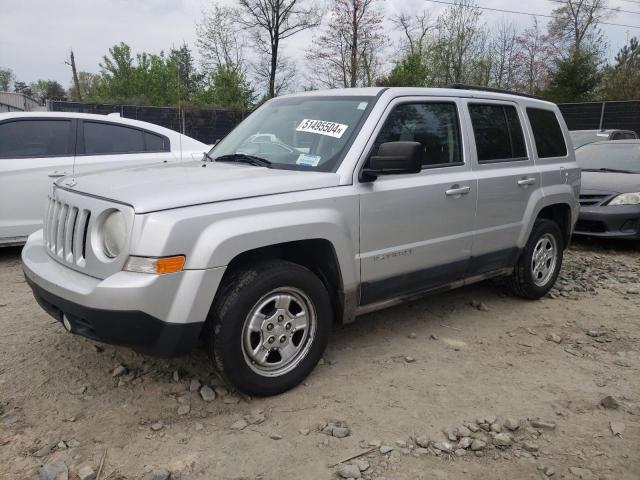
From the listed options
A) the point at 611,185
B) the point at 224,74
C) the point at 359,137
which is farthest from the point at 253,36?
the point at 359,137

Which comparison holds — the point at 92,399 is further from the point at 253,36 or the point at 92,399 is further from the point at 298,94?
the point at 253,36

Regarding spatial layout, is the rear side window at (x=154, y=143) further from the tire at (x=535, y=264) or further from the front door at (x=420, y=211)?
the tire at (x=535, y=264)

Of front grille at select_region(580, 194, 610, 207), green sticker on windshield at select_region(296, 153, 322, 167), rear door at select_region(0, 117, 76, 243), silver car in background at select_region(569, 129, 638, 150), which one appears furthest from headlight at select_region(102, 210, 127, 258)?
silver car in background at select_region(569, 129, 638, 150)

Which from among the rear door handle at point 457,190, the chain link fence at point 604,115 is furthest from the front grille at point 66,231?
the chain link fence at point 604,115

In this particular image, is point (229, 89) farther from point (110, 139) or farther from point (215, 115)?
point (110, 139)

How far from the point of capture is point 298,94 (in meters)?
4.33

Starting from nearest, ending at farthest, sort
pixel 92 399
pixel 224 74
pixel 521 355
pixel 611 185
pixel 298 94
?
1. pixel 92 399
2. pixel 521 355
3. pixel 298 94
4. pixel 611 185
5. pixel 224 74

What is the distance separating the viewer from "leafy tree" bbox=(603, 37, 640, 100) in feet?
81.1

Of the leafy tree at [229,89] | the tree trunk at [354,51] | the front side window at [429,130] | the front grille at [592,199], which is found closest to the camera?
the front side window at [429,130]

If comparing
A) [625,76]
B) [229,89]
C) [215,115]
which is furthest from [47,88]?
[625,76]

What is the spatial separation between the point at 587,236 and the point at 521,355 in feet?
14.3

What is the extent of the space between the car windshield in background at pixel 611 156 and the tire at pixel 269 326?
6689 millimetres

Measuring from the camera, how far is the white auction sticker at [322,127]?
3566mm

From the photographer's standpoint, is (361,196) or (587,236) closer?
(361,196)
